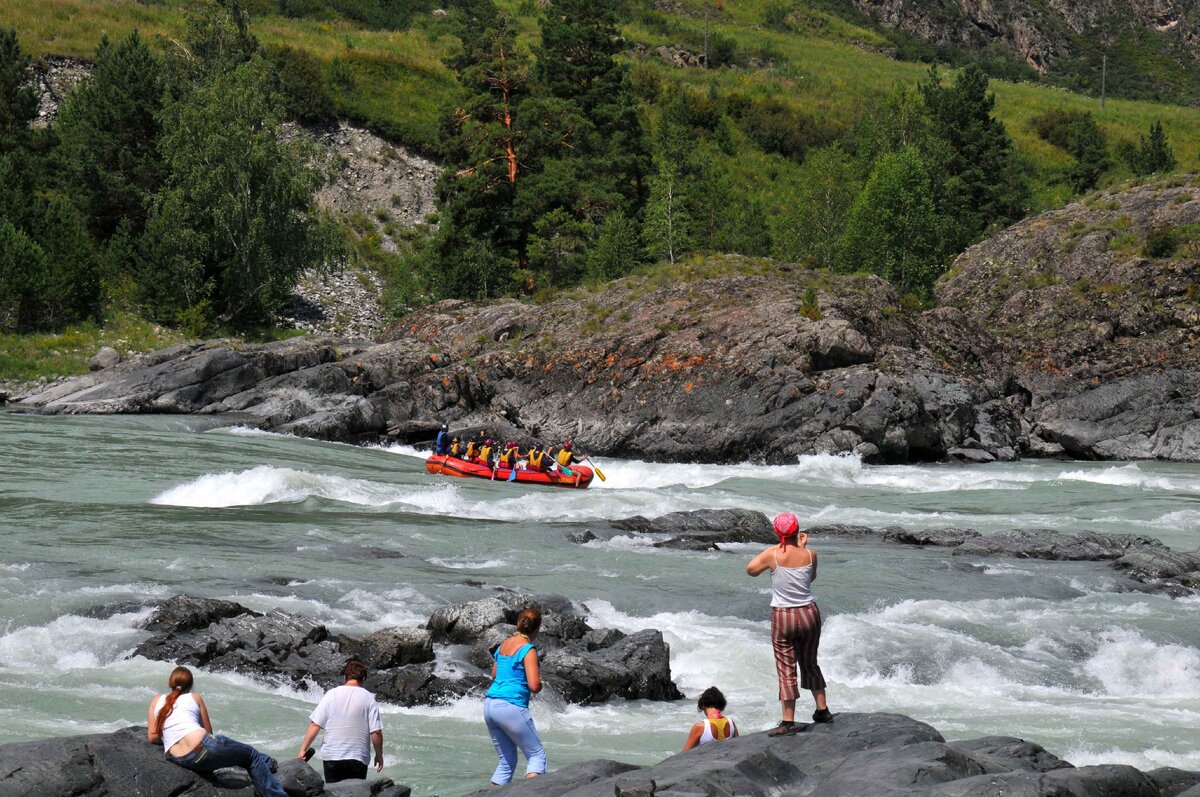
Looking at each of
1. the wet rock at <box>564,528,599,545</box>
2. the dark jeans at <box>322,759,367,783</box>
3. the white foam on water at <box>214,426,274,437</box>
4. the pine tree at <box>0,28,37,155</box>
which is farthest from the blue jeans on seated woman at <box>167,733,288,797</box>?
the pine tree at <box>0,28,37,155</box>

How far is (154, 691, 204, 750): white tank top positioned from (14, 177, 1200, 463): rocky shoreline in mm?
30065

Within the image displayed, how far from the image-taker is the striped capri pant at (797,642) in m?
11.1

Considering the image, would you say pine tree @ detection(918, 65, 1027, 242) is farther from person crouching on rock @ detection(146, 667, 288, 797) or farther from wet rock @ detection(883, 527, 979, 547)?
person crouching on rock @ detection(146, 667, 288, 797)

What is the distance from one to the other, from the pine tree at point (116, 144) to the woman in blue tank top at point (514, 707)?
171 ft

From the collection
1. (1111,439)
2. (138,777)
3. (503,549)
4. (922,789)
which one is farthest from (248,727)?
(1111,439)

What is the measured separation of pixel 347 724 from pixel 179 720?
1.55 m

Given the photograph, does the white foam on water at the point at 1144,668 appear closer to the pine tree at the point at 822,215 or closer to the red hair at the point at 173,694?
the red hair at the point at 173,694

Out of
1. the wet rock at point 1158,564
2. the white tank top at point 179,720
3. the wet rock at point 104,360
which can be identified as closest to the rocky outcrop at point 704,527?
the wet rock at point 1158,564

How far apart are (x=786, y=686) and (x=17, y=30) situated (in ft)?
252

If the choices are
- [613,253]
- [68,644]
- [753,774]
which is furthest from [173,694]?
[613,253]

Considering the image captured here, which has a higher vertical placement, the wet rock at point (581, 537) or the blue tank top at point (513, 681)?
the blue tank top at point (513, 681)

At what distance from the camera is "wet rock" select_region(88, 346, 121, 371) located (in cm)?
4741

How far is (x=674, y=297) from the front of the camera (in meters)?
46.3

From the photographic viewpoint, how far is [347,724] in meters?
10.7
